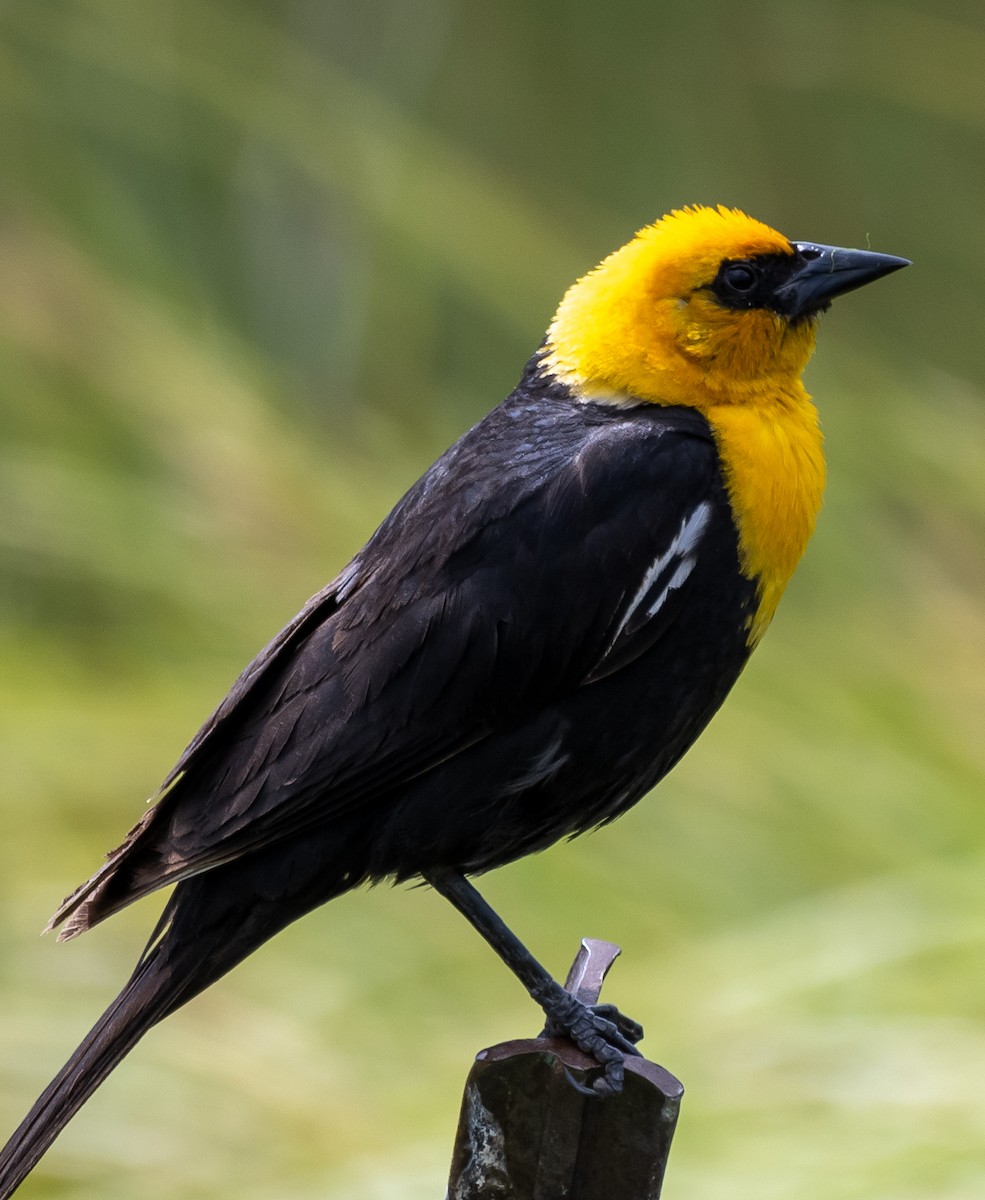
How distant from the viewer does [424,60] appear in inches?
324

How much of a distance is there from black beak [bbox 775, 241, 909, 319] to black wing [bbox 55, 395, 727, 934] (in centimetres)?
49

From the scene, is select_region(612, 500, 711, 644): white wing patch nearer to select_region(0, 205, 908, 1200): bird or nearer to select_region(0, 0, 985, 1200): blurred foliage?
select_region(0, 205, 908, 1200): bird

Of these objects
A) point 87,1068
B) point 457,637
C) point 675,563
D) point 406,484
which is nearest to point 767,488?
point 675,563

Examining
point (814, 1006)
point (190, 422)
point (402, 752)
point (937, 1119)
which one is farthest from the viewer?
point (190, 422)

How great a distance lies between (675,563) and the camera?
3.62 metres

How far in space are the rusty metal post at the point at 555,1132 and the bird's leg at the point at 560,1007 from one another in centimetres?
5

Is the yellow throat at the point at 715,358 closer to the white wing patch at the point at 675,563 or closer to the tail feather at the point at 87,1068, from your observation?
the white wing patch at the point at 675,563

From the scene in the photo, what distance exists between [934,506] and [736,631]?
4.23 metres

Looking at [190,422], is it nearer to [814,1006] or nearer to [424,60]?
[424,60]

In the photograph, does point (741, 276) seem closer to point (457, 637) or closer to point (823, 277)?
point (823, 277)

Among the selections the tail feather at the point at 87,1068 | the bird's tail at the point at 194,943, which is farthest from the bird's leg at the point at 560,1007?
the tail feather at the point at 87,1068

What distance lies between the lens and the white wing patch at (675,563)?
11.8ft

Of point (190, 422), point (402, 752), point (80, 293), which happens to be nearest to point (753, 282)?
point (402, 752)

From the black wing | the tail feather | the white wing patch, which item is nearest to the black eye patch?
the black wing
